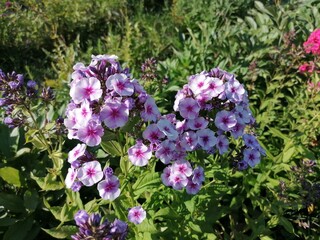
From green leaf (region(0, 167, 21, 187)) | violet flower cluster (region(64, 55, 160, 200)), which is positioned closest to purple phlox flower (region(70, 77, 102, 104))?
violet flower cluster (region(64, 55, 160, 200))

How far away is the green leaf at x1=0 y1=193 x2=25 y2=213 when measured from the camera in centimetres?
242

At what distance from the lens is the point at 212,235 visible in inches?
88.8

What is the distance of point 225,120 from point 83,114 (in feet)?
2.08

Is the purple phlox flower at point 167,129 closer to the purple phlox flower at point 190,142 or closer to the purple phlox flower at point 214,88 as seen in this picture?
the purple phlox flower at point 190,142

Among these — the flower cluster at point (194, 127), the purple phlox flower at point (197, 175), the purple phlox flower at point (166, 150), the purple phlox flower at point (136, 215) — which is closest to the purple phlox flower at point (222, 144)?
the flower cluster at point (194, 127)

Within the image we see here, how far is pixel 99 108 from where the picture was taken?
154 cm

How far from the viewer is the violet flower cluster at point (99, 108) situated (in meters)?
1.50

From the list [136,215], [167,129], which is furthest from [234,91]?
[136,215]

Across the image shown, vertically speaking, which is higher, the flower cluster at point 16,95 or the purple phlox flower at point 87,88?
the purple phlox flower at point 87,88

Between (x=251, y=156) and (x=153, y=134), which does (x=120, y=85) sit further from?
(x=251, y=156)

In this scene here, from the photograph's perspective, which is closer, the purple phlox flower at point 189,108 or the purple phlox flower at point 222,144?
the purple phlox flower at point 189,108

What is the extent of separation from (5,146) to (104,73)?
1.57 meters

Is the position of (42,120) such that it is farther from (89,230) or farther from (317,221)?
(317,221)

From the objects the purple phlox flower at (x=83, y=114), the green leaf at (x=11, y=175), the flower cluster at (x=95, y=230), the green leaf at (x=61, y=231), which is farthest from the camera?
the green leaf at (x=11, y=175)
